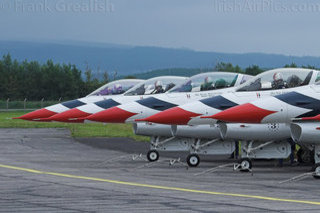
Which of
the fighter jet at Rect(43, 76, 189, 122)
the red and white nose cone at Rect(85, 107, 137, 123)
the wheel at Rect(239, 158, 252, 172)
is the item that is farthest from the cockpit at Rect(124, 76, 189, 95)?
the wheel at Rect(239, 158, 252, 172)

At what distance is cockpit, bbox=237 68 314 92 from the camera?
59.2 feet

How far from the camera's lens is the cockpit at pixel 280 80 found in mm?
18031

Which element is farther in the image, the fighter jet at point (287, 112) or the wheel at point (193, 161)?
the wheel at point (193, 161)

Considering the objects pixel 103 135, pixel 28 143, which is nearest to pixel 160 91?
pixel 28 143

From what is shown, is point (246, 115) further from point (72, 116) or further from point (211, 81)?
point (72, 116)

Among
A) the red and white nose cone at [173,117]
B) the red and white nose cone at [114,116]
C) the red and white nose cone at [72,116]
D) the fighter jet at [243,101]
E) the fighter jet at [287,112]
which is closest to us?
the fighter jet at [287,112]

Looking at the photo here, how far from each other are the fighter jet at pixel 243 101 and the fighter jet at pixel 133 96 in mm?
4531

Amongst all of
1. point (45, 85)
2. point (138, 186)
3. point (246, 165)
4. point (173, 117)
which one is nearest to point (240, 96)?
point (173, 117)

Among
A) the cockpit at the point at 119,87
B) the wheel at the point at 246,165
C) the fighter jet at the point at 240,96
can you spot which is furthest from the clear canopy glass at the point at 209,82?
the cockpit at the point at 119,87

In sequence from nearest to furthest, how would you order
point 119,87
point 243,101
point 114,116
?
point 243,101 < point 114,116 < point 119,87

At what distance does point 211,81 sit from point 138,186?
7234 millimetres

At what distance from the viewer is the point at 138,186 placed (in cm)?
1372

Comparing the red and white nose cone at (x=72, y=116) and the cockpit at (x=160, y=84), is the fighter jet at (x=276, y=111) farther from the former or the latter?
the red and white nose cone at (x=72, y=116)

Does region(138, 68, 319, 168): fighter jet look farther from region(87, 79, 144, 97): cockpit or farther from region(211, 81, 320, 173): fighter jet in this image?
region(87, 79, 144, 97): cockpit
